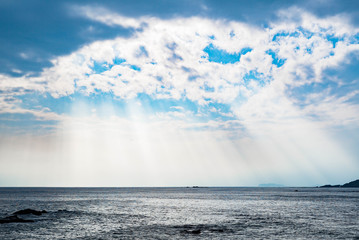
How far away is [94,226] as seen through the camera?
51.8m

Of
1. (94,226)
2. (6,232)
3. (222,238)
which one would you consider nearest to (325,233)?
(222,238)

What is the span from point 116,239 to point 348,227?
36007mm

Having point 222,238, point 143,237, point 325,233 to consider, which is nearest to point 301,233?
point 325,233

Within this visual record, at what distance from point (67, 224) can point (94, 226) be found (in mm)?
5818

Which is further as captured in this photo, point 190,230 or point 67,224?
point 67,224

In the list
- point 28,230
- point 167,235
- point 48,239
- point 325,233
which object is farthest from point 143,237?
point 325,233

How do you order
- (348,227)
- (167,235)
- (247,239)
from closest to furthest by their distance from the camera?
(247,239) → (167,235) → (348,227)

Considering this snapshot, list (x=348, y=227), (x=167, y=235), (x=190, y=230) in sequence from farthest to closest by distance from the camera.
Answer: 1. (x=348, y=227)
2. (x=190, y=230)
3. (x=167, y=235)

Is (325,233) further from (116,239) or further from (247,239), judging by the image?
(116,239)

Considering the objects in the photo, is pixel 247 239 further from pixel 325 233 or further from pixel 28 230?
pixel 28 230

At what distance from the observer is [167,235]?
42.5 metres

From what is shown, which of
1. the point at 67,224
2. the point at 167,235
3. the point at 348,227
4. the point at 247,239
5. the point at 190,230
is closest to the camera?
the point at 247,239

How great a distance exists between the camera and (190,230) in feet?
153

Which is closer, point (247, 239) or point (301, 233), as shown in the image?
point (247, 239)
